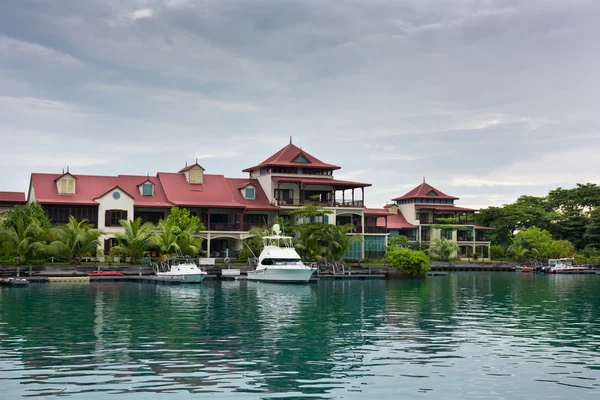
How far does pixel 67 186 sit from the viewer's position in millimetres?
65188

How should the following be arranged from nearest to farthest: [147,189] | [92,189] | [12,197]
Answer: [92,189], [147,189], [12,197]

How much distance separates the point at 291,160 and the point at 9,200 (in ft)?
93.7

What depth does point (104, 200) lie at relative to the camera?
64750 mm

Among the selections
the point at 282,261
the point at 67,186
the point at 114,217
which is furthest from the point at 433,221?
the point at 67,186

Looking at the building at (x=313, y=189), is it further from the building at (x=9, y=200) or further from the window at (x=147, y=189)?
the building at (x=9, y=200)

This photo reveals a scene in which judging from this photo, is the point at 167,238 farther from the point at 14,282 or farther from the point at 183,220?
the point at 14,282

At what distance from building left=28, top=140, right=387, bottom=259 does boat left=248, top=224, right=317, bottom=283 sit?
13.3 m

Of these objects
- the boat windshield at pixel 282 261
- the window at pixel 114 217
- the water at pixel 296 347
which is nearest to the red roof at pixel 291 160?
the window at pixel 114 217

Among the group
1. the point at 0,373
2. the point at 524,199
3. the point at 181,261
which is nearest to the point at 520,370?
the point at 0,373

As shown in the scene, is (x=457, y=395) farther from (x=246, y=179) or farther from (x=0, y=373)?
(x=246, y=179)

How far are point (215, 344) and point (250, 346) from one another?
1.18 m

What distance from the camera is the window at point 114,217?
2547 inches

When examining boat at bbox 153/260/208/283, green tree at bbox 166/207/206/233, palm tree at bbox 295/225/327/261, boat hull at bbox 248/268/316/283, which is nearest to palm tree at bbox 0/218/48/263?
boat at bbox 153/260/208/283

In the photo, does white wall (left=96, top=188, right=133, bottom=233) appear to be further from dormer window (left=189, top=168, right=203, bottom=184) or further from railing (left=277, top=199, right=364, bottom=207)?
railing (left=277, top=199, right=364, bottom=207)
